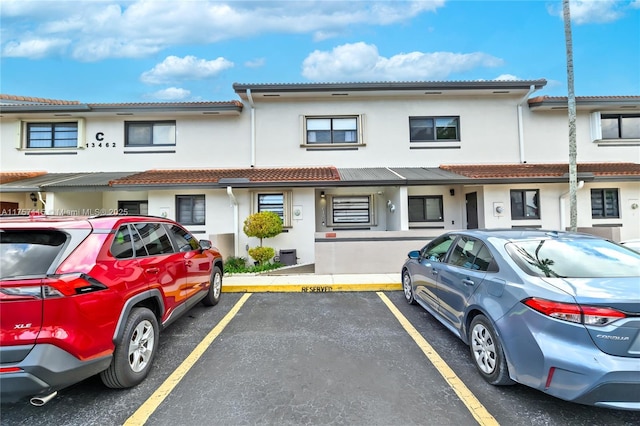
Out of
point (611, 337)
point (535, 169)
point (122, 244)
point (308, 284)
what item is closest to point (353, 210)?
point (308, 284)

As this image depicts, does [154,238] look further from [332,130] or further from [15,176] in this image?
[15,176]

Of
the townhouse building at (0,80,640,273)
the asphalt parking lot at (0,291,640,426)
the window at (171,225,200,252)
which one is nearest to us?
the asphalt parking lot at (0,291,640,426)

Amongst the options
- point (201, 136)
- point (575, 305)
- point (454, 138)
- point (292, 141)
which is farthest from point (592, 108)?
point (201, 136)

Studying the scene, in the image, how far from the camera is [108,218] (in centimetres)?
325

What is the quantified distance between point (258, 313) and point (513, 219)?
31.0 ft

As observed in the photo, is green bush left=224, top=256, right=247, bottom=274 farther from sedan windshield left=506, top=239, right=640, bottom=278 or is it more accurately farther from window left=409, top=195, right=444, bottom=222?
sedan windshield left=506, top=239, right=640, bottom=278

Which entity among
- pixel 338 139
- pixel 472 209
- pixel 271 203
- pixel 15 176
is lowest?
pixel 472 209

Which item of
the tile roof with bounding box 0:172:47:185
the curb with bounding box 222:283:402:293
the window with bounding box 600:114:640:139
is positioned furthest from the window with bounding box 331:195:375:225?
the tile roof with bounding box 0:172:47:185

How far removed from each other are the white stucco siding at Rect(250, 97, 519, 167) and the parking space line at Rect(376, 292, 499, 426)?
801cm

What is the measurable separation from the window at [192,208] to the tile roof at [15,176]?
19.6 feet

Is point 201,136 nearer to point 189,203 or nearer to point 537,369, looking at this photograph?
point 189,203

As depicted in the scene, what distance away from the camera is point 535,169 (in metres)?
10.4

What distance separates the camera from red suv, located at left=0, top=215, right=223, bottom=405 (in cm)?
223

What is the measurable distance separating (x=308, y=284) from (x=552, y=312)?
5146mm
